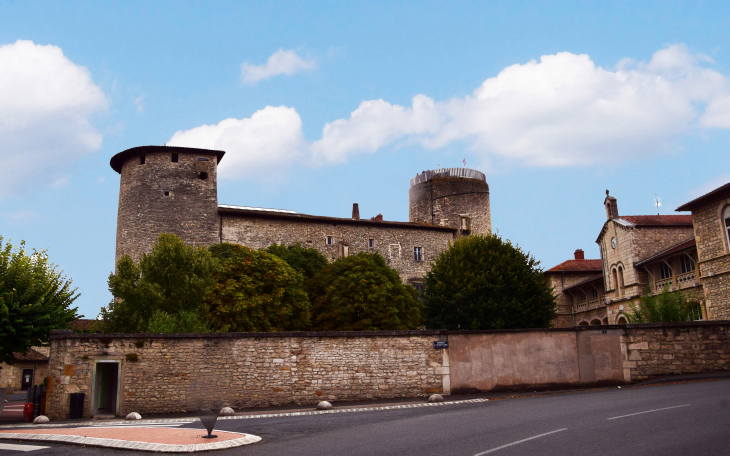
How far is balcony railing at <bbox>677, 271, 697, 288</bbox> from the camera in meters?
32.2

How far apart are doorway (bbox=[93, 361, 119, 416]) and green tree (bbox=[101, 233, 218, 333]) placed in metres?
11.4

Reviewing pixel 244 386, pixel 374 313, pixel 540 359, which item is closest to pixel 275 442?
pixel 244 386

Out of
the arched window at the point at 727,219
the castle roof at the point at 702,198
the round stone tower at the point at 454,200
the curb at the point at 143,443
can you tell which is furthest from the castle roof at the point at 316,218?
the curb at the point at 143,443

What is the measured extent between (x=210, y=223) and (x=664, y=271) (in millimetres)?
31334

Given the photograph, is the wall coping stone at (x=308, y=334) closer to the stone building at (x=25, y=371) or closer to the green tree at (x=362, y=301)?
the green tree at (x=362, y=301)

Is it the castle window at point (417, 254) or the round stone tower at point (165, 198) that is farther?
the castle window at point (417, 254)

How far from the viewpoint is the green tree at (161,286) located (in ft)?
101

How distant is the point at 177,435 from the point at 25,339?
1217cm

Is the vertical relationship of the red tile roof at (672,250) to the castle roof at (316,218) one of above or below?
below

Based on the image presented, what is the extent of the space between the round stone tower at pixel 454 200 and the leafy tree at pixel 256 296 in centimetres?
2211

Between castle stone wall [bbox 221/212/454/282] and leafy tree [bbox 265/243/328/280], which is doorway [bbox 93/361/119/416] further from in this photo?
castle stone wall [bbox 221/212/454/282]

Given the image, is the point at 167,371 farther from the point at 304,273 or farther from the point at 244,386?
the point at 304,273

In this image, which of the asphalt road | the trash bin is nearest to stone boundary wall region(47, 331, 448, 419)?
the trash bin

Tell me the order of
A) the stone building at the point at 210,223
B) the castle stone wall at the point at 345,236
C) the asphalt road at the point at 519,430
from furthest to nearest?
1. the castle stone wall at the point at 345,236
2. the stone building at the point at 210,223
3. the asphalt road at the point at 519,430
